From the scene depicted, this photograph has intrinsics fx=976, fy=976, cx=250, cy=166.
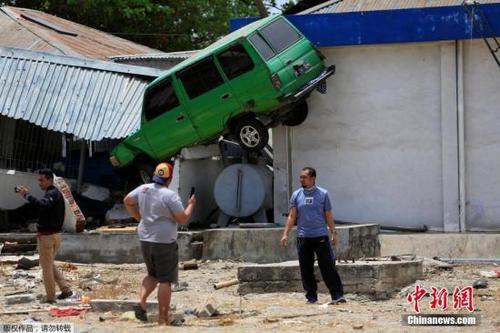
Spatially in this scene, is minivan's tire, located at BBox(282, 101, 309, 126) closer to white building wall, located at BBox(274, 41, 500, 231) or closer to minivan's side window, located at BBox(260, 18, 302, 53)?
white building wall, located at BBox(274, 41, 500, 231)

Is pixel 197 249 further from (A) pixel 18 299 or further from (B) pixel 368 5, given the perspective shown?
(B) pixel 368 5

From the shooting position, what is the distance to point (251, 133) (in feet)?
55.0

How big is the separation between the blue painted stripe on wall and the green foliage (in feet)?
48.6

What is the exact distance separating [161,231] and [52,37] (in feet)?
46.7

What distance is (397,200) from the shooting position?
1689cm

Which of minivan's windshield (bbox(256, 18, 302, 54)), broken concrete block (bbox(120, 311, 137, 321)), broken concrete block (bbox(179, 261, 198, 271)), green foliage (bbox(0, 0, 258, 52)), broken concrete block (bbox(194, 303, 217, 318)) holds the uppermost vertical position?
green foliage (bbox(0, 0, 258, 52))

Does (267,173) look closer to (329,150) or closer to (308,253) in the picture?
(329,150)

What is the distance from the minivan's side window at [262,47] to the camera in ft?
53.5

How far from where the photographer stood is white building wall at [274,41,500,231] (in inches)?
648

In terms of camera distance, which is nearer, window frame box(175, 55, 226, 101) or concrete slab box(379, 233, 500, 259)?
concrete slab box(379, 233, 500, 259)

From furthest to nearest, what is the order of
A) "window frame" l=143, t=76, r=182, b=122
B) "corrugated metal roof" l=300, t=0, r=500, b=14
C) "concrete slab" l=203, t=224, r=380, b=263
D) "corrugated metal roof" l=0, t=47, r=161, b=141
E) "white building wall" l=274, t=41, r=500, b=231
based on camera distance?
"corrugated metal roof" l=0, t=47, r=161, b=141, "corrugated metal roof" l=300, t=0, r=500, b=14, "window frame" l=143, t=76, r=182, b=122, "white building wall" l=274, t=41, r=500, b=231, "concrete slab" l=203, t=224, r=380, b=263

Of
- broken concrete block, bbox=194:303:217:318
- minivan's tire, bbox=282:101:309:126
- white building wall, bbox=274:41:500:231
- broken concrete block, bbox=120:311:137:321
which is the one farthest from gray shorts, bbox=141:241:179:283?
minivan's tire, bbox=282:101:309:126

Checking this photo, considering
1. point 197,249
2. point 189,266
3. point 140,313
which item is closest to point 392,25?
point 197,249

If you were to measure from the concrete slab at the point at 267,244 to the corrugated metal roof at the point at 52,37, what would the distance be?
25.9 feet
